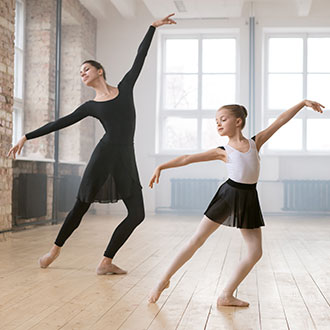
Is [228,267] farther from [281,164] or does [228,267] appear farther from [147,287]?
[281,164]

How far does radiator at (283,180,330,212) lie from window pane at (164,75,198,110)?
7.76 ft

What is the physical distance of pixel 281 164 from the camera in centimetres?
1045

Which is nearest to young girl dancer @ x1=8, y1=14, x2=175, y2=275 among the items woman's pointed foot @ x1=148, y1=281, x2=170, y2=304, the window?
woman's pointed foot @ x1=148, y1=281, x2=170, y2=304

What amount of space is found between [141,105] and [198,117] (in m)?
1.11

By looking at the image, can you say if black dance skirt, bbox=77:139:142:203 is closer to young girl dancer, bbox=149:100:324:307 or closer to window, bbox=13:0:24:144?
young girl dancer, bbox=149:100:324:307

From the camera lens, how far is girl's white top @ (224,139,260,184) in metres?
2.77

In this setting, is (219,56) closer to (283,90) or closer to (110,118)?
(283,90)

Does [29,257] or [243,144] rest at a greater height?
[243,144]

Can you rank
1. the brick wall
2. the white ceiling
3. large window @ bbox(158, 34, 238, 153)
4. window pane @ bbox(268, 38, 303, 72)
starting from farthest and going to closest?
large window @ bbox(158, 34, 238, 153) → window pane @ bbox(268, 38, 303, 72) → the white ceiling → the brick wall

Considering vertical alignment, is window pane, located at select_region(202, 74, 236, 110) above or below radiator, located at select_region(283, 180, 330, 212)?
above

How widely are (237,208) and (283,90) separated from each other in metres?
8.31

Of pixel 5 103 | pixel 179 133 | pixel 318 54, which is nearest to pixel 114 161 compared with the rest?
pixel 5 103

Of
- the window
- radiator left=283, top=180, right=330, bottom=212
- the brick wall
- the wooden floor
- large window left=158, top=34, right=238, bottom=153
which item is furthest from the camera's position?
large window left=158, top=34, right=238, bottom=153

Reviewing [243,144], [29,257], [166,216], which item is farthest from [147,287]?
[166,216]
